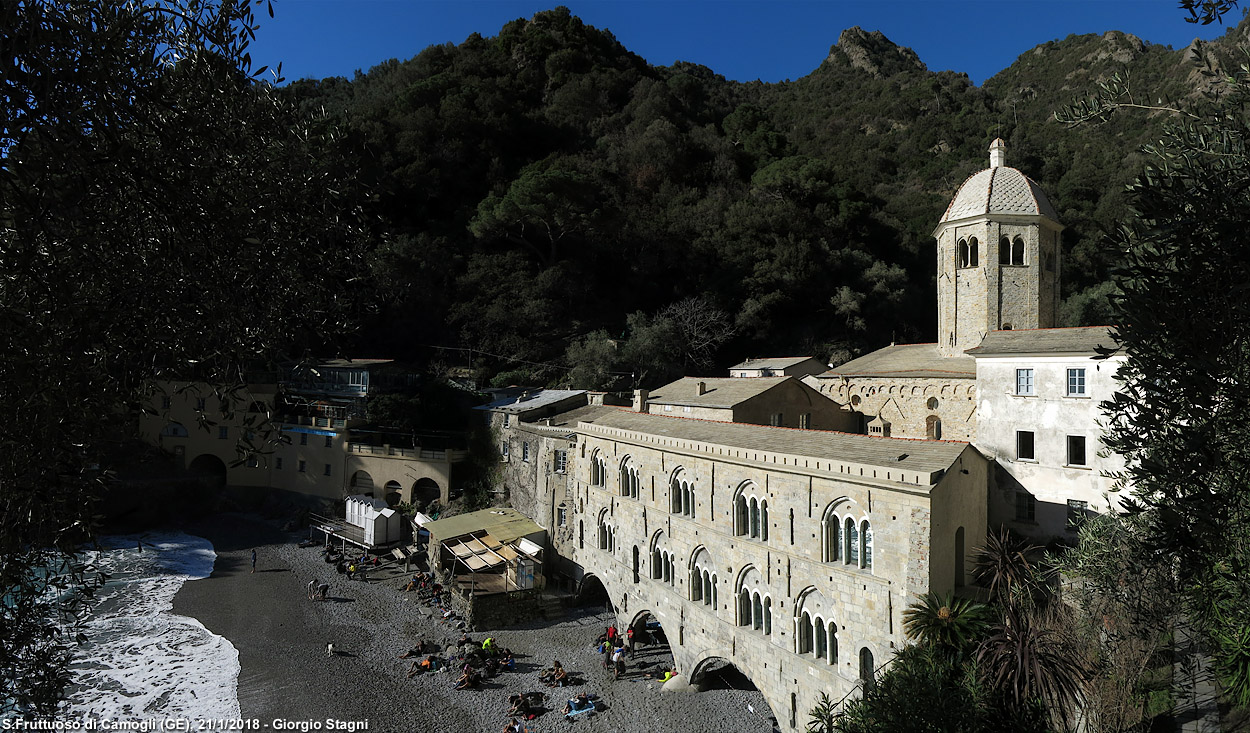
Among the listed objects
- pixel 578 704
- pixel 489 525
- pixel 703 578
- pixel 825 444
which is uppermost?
pixel 825 444

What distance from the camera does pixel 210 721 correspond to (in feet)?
60.6

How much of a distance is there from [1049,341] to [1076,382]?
1409 millimetres

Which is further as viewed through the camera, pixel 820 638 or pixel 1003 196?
pixel 1003 196

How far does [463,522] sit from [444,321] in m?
19.7

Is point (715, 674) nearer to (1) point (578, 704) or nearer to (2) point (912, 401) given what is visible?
(1) point (578, 704)

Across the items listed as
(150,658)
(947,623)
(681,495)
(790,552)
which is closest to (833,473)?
(790,552)

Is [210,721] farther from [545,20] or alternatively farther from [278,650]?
[545,20]

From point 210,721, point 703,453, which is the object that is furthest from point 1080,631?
point 210,721

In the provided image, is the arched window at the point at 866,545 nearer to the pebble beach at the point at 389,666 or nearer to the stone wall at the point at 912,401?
the pebble beach at the point at 389,666

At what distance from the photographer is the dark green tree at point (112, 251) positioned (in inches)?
159

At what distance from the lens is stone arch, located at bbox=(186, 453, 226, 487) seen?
1588 inches

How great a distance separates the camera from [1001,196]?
2564cm

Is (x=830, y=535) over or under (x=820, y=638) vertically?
over

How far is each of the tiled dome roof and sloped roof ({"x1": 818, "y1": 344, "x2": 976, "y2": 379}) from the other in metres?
6.05
